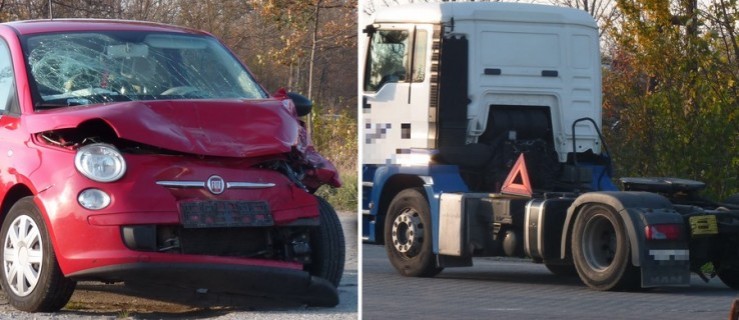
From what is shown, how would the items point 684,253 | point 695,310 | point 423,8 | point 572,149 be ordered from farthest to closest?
point 684,253, point 695,310, point 572,149, point 423,8

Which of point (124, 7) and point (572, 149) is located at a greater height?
point (124, 7)

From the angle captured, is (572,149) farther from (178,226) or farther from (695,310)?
(178,226)

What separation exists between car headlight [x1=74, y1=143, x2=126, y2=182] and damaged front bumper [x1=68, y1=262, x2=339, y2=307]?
1.22ft

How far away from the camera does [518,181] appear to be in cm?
769

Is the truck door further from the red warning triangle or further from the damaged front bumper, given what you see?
the red warning triangle

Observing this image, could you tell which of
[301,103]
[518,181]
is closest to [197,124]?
[301,103]

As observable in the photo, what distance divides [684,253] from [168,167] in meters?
4.22

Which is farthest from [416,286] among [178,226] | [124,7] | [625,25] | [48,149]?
[625,25]

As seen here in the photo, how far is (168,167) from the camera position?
576cm

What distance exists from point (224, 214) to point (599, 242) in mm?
3703

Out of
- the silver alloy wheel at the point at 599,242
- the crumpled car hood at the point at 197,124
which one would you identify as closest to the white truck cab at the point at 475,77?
the crumpled car hood at the point at 197,124

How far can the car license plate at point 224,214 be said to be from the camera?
573cm

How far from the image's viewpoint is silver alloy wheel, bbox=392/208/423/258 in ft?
17.6

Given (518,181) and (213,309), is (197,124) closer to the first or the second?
(213,309)
